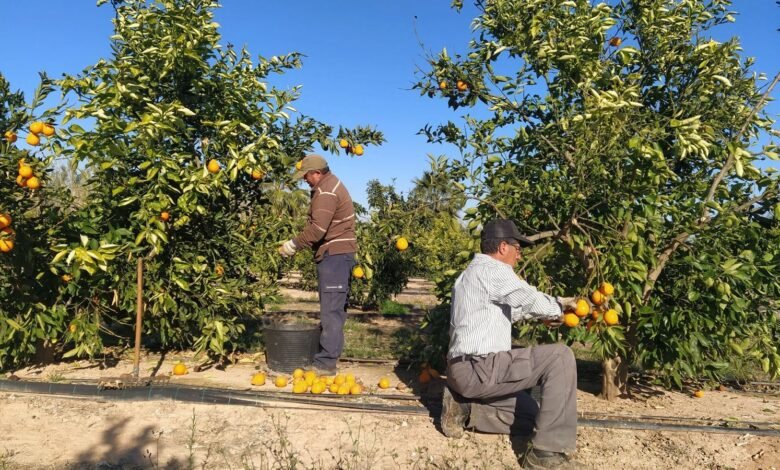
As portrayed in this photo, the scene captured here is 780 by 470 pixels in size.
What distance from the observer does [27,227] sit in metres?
4.07

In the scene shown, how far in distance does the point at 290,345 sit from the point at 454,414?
1840 millimetres

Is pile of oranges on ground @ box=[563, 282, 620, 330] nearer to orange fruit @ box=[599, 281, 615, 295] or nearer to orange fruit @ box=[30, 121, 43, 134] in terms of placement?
orange fruit @ box=[599, 281, 615, 295]

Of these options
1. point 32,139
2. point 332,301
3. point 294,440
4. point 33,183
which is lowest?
point 294,440

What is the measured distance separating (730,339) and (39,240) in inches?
186

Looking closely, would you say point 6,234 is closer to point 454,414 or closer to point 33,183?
point 33,183

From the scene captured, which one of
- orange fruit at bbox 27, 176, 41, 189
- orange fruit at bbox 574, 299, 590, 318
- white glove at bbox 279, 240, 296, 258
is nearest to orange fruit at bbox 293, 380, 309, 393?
white glove at bbox 279, 240, 296, 258

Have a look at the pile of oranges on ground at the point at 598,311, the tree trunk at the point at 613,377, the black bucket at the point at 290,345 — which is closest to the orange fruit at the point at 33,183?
the black bucket at the point at 290,345

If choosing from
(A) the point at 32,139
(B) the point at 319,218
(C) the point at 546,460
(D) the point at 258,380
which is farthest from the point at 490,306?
(A) the point at 32,139

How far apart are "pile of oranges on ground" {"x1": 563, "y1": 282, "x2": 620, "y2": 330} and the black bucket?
2.22 m

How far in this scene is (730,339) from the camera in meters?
3.54

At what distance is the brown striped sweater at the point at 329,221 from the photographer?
430 centimetres

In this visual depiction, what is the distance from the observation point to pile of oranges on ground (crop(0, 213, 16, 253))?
12.0 ft

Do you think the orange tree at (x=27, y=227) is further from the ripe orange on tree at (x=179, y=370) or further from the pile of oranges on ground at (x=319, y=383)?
the pile of oranges on ground at (x=319, y=383)

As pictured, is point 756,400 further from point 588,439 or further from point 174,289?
point 174,289
